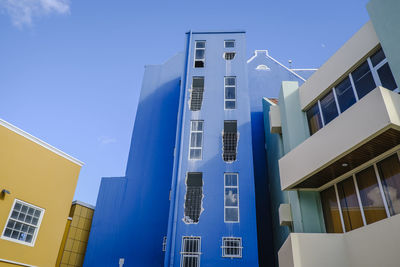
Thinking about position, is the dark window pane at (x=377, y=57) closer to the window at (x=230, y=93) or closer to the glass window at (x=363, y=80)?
the glass window at (x=363, y=80)

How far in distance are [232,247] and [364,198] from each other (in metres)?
7.20

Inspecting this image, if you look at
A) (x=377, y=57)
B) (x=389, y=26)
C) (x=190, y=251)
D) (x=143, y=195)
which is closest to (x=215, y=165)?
(x=190, y=251)

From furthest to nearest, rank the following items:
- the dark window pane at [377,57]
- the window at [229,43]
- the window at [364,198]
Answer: the window at [229,43]
the dark window pane at [377,57]
the window at [364,198]

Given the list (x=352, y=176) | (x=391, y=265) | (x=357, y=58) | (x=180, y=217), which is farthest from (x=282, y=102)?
(x=391, y=265)

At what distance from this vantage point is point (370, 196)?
10.1 meters

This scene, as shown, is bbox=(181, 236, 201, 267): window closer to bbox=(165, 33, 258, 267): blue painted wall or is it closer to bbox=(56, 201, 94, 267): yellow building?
bbox=(165, 33, 258, 267): blue painted wall

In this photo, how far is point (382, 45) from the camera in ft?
33.3

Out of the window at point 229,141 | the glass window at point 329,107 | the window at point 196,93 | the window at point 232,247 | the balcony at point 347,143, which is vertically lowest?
the window at point 232,247

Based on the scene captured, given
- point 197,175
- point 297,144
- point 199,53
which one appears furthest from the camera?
point 199,53

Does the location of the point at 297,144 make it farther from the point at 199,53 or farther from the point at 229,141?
the point at 199,53

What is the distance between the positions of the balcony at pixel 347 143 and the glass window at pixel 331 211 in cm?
45

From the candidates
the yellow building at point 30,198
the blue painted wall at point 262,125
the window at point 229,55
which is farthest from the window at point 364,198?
the window at point 229,55

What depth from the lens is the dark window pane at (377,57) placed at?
10656mm

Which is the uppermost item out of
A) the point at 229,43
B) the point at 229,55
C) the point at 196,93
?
the point at 229,43
